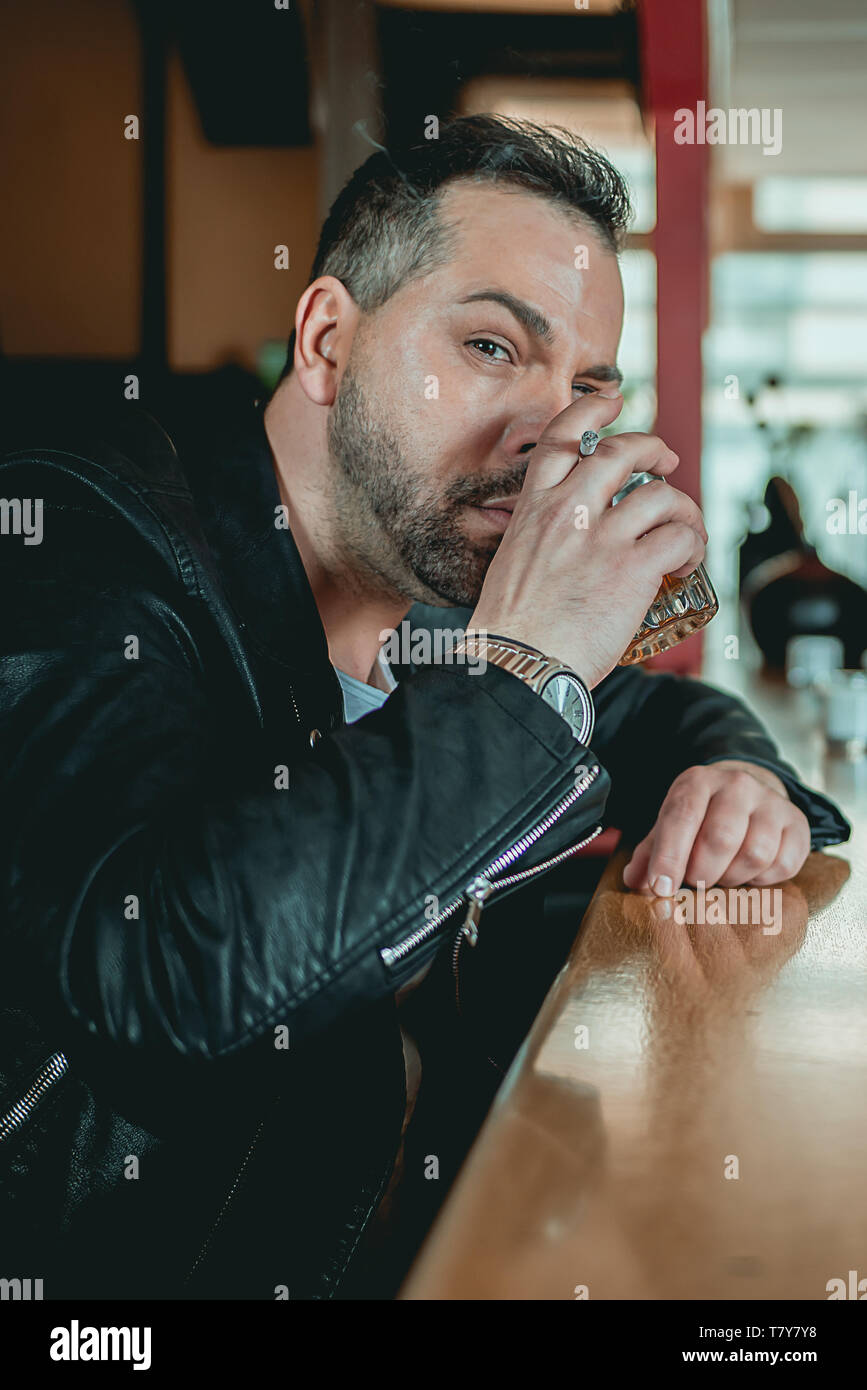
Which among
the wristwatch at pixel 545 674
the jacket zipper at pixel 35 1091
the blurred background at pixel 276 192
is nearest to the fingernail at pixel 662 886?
the wristwatch at pixel 545 674

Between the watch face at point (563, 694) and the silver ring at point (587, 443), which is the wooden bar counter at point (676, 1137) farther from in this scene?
the silver ring at point (587, 443)

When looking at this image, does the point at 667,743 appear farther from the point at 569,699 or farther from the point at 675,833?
the point at 569,699

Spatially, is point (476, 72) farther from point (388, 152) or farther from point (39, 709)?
point (39, 709)

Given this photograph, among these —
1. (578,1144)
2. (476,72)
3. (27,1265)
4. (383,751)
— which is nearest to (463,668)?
(383,751)

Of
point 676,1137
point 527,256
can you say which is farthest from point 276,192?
point 676,1137

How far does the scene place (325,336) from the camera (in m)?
1.29

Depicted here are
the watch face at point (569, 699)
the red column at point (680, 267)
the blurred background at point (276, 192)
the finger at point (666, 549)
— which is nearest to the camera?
the watch face at point (569, 699)

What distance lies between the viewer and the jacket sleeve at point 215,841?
697 mm

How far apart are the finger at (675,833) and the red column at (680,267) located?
1538mm

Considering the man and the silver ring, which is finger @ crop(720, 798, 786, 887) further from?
the silver ring

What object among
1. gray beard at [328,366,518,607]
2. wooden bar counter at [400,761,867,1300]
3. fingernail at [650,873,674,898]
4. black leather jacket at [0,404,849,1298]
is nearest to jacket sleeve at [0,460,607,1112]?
black leather jacket at [0,404,849,1298]

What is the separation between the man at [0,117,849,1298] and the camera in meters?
0.71

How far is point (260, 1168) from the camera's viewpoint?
0.88 m

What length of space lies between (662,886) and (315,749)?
0.37 m
